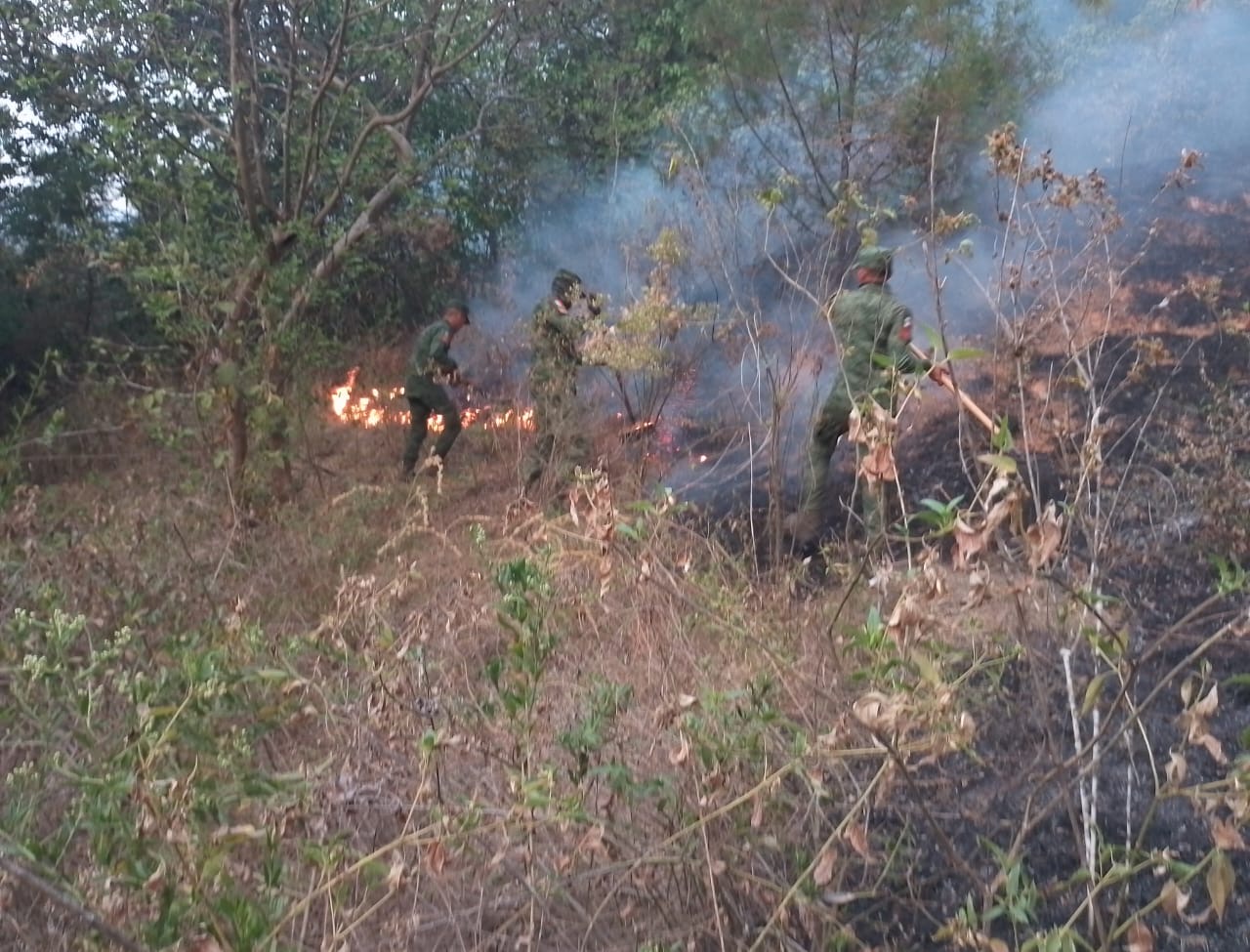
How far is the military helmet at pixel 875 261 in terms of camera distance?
21.3 ft

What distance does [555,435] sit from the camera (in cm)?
810

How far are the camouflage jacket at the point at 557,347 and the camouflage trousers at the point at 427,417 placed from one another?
3.27ft

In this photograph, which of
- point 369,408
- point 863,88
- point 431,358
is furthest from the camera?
point 369,408

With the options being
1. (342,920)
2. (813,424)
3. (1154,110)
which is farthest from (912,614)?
(1154,110)

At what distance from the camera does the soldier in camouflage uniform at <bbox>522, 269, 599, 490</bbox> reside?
8.12 metres

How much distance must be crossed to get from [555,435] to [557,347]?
29.3 inches

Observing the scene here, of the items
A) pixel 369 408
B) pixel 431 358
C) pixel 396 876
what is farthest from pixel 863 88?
pixel 396 876

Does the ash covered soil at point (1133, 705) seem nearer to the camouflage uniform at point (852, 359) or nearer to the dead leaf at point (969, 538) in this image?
the dead leaf at point (969, 538)

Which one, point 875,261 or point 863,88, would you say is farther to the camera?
point 863,88

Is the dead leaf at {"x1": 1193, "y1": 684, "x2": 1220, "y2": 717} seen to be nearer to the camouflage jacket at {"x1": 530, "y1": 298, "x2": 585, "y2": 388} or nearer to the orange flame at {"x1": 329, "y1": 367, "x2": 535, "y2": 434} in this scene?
the camouflage jacket at {"x1": 530, "y1": 298, "x2": 585, "y2": 388}

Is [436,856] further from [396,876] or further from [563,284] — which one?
[563,284]

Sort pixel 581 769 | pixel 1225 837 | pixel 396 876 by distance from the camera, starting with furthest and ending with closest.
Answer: pixel 581 769 → pixel 396 876 → pixel 1225 837

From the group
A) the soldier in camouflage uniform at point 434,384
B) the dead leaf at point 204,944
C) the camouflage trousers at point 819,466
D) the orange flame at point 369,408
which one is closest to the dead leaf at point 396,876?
the dead leaf at point 204,944

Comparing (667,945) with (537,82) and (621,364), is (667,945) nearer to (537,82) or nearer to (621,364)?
(621,364)
